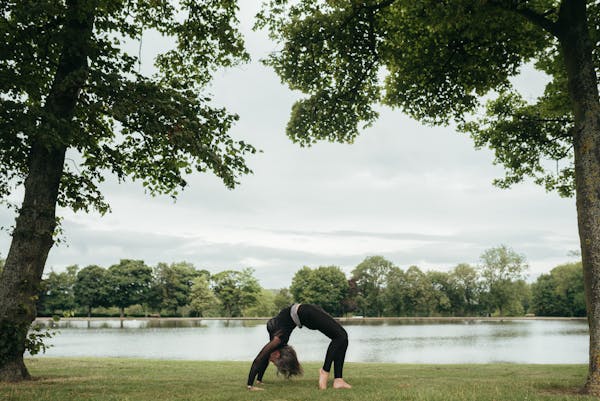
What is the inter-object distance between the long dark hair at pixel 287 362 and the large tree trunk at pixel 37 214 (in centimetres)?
576

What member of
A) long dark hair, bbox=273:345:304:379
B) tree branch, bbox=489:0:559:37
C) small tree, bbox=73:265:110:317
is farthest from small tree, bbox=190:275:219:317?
tree branch, bbox=489:0:559:37

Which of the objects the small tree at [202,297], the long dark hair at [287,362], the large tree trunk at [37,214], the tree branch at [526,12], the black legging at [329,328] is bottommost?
the small tree at [202,297]

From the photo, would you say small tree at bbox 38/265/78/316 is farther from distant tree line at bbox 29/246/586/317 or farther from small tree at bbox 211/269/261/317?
small tree at bbox 211/269/261/317

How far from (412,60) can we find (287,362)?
9.90 meters

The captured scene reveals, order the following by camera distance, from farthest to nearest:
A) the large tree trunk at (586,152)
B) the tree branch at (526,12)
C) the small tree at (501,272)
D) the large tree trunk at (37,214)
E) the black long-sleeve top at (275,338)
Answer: the small tree at (501,272) < the tree branch at (526,12) < the large tree trunk at (37,214) < the large tree trunk at (586,152) < the black long-sleeve top at (275,338)

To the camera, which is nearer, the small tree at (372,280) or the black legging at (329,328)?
the black legging at (329,328)

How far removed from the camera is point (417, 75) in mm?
14367

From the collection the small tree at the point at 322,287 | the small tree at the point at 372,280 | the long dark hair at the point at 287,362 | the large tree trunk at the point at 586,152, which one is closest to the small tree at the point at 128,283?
the small tree at the point at 322,287

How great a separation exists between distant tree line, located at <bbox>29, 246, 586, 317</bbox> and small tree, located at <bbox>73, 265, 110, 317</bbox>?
21cm

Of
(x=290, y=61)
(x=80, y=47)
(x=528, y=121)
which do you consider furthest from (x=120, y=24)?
(x=528, y=121)

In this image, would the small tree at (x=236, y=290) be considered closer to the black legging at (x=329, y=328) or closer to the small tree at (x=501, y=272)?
the small tree at (x=501, y=272)

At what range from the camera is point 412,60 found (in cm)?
1395

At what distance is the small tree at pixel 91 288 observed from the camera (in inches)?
3984

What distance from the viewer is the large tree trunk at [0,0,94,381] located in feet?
31.9
